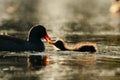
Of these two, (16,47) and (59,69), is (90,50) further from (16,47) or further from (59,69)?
(59,69)

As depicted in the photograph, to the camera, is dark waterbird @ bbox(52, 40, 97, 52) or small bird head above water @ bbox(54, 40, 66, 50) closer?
dark waterbird @ bbox(52, 40, 97, 52)

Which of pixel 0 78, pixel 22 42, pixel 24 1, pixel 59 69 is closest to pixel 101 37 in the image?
pixel 22 42

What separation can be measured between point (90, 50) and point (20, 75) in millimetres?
6284

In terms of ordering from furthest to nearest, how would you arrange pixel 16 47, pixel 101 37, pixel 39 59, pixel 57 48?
pixel 101 37 < pixel 57 48 < pixel 16 47 < pixel 39 59

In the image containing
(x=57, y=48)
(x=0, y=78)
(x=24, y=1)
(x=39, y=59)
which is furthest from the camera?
(x=24, y=1)

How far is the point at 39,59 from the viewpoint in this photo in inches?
851

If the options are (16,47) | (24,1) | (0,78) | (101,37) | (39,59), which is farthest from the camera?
(24,1)

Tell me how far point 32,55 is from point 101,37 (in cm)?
869

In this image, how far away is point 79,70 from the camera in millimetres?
19203

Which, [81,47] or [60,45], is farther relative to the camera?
[60,45]

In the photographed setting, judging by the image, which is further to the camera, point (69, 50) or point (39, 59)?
point (69, 50)

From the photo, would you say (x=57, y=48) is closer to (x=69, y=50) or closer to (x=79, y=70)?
(x=69, y=50)

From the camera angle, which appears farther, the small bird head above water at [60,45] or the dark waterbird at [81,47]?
the small bird head above water at [60,45]

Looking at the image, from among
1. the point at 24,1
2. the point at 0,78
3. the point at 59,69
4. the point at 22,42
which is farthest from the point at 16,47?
the point at 24,1
